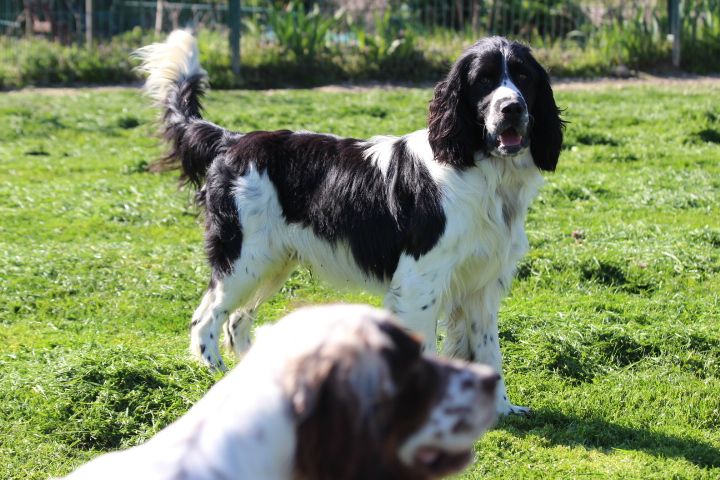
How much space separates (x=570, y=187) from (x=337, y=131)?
9.83ft

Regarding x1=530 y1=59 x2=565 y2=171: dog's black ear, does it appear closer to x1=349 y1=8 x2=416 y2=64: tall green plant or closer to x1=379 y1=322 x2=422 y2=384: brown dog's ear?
x1=379 y1=322 x2=422 y2=384: brown dog's ear

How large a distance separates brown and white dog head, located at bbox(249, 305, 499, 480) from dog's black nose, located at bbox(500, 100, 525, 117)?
2.71m

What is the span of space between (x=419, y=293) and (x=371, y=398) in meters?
3.13

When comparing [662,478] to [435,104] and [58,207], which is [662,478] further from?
[58,207]

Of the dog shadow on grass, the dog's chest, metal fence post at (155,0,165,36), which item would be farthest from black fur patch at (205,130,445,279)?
metal fence post at (155,0,165,36)

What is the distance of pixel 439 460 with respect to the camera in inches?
98.2

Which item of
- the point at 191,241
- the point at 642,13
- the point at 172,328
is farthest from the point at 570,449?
the point at 642,13

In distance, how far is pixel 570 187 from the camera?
30.2 feet

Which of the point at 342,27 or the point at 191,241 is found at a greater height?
the point at 342,27

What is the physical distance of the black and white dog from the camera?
17.4 ft

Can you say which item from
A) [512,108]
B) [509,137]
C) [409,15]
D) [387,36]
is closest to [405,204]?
[509,137]

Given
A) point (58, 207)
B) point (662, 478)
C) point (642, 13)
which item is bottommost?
point (662, 478)

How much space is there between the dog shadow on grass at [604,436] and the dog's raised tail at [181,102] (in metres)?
2.28

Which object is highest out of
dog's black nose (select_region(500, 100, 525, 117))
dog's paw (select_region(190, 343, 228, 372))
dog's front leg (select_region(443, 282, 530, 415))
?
dog's black nose (select_region(500, 100, 525, 117))
